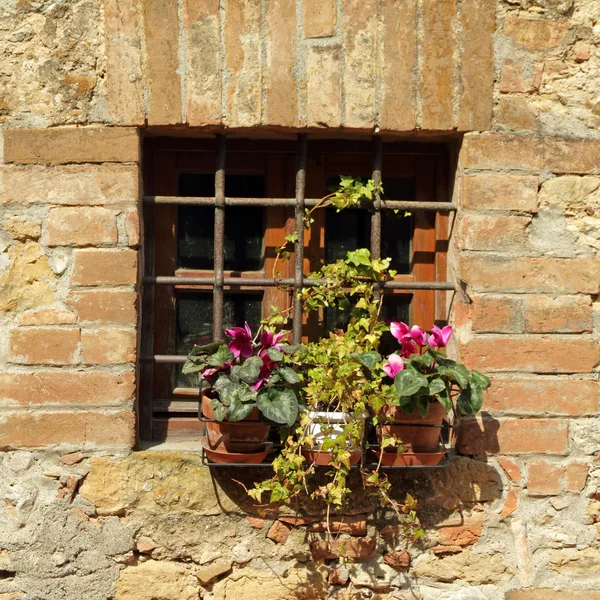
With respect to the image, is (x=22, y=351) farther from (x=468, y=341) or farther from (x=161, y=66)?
(x=468, y=341)

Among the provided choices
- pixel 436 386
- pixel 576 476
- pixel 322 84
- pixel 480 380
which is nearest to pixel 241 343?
pixel 436 386

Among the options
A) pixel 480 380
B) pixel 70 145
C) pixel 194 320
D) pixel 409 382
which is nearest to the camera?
pixel 409 382

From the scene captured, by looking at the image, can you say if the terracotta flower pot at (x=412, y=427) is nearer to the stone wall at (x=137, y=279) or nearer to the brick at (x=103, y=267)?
the stone wall at (x=137, y=279)

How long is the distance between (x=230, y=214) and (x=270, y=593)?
1.27 m

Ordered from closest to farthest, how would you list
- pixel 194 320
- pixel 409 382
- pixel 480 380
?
pixel 409 382 < pixel 480 380 < pixel 194 320

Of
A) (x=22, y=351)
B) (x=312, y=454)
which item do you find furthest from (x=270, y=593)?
(x=22, y=351)

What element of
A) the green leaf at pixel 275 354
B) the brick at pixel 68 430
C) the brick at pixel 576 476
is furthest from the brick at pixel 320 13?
the brick at pixel 576 476

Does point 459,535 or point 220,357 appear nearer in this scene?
point 220,357

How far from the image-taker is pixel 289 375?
2.23 m

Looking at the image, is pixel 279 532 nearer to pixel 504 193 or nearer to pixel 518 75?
pixel 504 193

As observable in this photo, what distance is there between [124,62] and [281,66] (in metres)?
0.49

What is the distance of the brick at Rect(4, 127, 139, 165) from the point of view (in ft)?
7.70

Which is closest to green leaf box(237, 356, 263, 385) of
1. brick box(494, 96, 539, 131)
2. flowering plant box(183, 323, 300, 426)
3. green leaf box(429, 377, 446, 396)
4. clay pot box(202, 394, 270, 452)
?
flowering plant box(183, 323, 300, 426)

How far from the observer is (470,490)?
242cm
